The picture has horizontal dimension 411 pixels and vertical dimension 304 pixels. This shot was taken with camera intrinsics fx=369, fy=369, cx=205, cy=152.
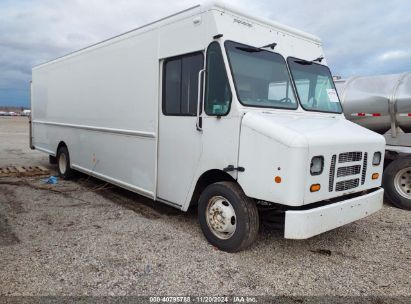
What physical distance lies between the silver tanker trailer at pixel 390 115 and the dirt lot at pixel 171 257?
0.88 metres

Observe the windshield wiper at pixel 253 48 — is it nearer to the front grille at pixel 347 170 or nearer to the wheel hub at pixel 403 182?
the front grille at pixel 347 170

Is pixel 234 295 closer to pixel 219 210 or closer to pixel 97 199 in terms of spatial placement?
pixel 219 210

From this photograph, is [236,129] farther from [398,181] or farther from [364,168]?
[398,181]

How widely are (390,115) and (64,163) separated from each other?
729cm

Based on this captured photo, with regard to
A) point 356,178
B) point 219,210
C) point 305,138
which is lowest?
point 219,210

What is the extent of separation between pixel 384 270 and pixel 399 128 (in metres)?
4.30

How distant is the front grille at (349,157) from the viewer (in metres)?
4.21

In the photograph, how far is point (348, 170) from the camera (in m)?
4.37

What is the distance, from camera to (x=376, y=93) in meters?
7.65

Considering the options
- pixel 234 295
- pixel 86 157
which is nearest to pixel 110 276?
pixel 234 295

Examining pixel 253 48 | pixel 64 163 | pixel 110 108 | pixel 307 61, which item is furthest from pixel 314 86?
pixel 64 163

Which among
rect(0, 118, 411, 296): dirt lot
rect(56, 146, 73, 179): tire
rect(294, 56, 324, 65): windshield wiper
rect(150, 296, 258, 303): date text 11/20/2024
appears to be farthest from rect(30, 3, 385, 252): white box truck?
rect(56, 146, 73, 179): tire

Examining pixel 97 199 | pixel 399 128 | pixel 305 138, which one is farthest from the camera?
pixel 399 128

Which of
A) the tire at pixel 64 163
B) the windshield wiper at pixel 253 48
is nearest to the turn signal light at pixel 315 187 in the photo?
the windshield wiper at pixel 253 48
